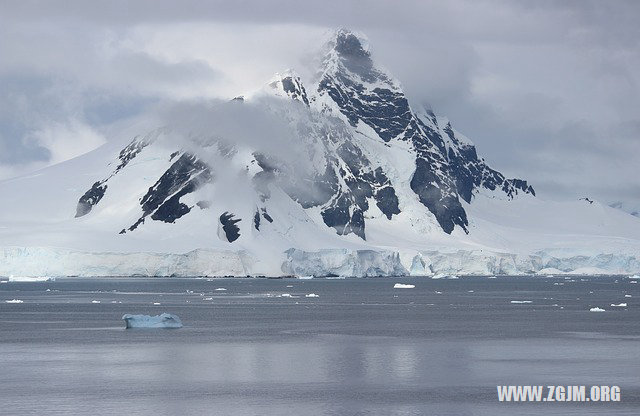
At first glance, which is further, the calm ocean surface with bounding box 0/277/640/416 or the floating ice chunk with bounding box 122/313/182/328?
the floating ice chunk with bounding box 122/313/182/328

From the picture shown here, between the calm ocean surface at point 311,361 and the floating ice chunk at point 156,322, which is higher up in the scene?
the floating ice chunk at point 156,322

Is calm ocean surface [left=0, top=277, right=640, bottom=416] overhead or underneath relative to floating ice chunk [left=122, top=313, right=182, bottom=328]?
underneath

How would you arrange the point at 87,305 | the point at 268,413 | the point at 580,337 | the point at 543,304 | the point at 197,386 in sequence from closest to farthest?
1. the point at 268,413
2. the point at 197,386
3. the point at 580,337
4. the point at 87,305
5. the point at 543,304

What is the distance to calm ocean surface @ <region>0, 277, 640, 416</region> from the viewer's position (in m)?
47.2

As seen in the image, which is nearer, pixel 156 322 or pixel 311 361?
pixel 311 361

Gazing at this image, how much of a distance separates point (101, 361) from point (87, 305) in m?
59.1

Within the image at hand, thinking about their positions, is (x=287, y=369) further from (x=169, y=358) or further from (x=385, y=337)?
(x=385, y=337)

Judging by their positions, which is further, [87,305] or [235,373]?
[87,305]

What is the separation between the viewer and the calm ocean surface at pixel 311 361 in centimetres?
4716

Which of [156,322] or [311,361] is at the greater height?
[156,322]

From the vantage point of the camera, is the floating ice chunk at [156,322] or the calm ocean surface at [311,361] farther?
the floating ice chunk at [156,322]

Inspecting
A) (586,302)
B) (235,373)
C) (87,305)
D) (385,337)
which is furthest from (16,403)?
(586,302)

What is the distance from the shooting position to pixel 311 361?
206 feet

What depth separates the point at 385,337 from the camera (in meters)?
79.0
